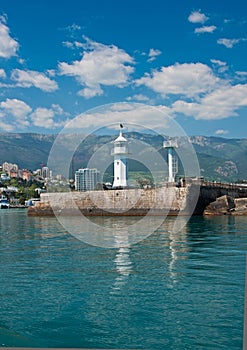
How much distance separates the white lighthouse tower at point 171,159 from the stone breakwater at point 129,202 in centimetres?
1009

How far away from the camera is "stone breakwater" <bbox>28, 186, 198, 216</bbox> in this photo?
4112 centimetres

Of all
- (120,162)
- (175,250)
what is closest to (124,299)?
(175,250)

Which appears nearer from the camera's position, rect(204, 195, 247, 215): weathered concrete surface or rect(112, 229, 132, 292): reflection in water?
rect(112, 229, 132, 292): reflection in water

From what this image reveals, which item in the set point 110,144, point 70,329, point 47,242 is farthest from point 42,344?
point 110,144

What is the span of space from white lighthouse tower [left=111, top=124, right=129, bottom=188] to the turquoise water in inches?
1258

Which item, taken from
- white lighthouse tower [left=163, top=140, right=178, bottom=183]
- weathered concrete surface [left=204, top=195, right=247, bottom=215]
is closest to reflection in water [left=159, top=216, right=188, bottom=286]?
weathered concrete surface [left=204, top=195, right=247, bottom=215]

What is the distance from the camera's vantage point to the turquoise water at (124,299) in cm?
741

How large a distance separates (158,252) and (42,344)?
981 centimetres

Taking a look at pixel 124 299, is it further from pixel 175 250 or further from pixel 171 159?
pixel 171 159

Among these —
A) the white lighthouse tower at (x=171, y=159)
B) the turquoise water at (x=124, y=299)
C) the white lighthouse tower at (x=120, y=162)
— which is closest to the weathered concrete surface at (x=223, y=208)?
the white lighthouse tower at (x=171, y=159)

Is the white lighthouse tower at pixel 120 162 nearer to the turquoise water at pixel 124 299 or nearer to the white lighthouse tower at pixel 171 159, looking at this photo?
the white lighthouse tower at pixel 171 159

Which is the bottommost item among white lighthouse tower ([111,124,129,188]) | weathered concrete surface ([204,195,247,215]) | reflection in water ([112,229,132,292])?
reflection in water ([112,229,132,292])

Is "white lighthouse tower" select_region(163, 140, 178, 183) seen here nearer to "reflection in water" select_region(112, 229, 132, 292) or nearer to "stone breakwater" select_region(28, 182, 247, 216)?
"stone breakwater" select_region(28, 182, 247, 216)

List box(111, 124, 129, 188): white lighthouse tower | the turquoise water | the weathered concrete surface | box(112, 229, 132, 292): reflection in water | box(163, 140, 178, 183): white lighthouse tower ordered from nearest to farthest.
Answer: the turquoise water
box(112, 229, 132, 292): reflection in water
the weathered concrete surface
box(111, 124, 129, 188): white lighthouse tower
box(163, 140, 178, 183): white lighthouse tower
